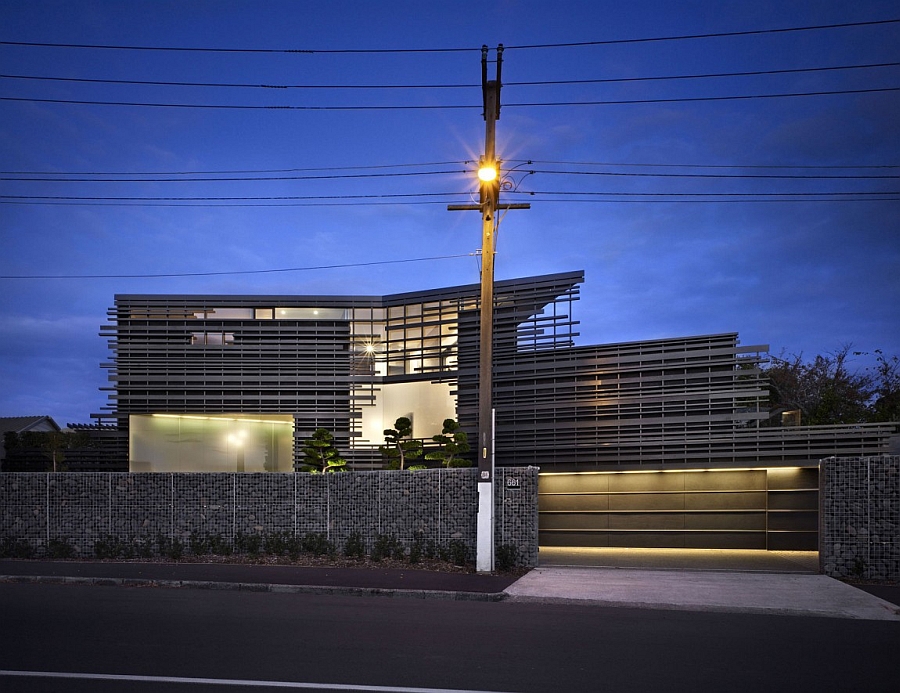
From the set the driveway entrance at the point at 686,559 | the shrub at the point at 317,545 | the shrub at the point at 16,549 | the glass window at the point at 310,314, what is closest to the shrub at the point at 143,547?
the shrub at the point at 16,549

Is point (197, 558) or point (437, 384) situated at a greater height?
point (437, 384)

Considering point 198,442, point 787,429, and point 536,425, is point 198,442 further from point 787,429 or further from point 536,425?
point 787,429

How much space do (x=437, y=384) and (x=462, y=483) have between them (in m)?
8.90

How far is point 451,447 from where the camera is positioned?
2342cm

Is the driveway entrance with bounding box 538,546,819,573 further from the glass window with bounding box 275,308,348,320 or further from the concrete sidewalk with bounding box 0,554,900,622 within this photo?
the glass window with bounding box 275,308,348,320

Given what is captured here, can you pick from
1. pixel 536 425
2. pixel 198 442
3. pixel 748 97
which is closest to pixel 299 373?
pixel 198 442

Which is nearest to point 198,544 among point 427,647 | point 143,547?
point 143,547

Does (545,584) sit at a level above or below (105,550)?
above

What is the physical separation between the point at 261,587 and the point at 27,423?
35.6m

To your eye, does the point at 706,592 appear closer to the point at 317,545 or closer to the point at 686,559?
the point at 686,559

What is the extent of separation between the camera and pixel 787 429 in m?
20.2

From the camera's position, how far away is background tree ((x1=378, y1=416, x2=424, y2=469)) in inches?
965

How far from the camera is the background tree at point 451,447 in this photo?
23.4 m

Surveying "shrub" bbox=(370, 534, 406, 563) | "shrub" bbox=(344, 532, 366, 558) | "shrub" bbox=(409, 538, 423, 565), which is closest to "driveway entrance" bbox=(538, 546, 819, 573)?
"shrub" bbox=(409, 538, 423, 565)
